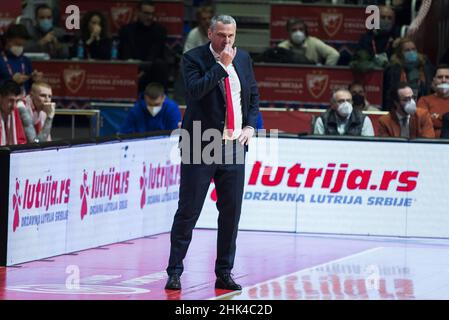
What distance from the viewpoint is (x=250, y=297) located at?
11586 millimetres

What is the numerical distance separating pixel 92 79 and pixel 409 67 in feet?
16.7

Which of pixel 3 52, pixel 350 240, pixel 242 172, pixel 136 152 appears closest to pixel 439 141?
pixel 350 240

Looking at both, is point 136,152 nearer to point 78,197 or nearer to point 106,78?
point 78,197

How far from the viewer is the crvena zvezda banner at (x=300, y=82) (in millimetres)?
21562

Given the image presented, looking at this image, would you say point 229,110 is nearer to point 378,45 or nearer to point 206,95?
point 206,95

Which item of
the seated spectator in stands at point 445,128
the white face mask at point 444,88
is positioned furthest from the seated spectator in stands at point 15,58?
the seated spectator in stands at point 445,128

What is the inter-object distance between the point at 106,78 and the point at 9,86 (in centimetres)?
622

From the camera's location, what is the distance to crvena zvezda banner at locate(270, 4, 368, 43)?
74.6 feet

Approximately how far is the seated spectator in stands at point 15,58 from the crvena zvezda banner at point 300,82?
155 inches

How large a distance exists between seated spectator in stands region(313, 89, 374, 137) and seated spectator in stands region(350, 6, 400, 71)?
3590mm

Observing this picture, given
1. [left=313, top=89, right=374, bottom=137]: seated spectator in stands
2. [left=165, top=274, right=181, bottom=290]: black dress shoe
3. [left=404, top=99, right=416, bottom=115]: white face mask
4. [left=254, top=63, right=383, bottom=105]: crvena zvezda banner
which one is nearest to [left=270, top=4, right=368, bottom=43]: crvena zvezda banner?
[left=254, top=63, right=383, bottom=105]: crvena zvezda banner

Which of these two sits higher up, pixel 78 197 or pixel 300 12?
pixel 300 12

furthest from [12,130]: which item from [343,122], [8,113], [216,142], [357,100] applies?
[357,100]

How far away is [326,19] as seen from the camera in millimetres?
22828
